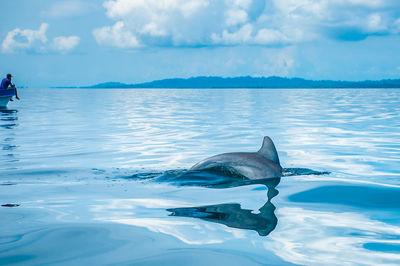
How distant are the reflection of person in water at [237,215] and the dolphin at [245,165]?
1685 mm

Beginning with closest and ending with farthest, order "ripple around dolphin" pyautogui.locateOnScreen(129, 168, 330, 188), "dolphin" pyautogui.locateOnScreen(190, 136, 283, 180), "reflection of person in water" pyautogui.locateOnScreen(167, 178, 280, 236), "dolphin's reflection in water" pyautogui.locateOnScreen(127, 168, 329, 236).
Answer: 1. "reflection of person in water" pyautogui.locateOnScreen(167, 178, 280, 236)
2. "dolphin's reflection in water" pyautogui.locateOnScreen(127, 168, 329, 236)
3. "ripple around dolphin" pyautogui.locateOnScreen(129, 168, 330, 188)
4. "dolphin" pyautogui.locateOnScreen(190, 136, 283, 180)

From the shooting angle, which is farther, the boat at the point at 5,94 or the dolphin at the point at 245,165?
the boat at the point at 5,94

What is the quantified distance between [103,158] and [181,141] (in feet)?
14.9

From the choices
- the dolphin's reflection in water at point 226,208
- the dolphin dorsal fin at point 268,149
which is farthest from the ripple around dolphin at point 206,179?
the dolphin dorsal fin at point 268,149

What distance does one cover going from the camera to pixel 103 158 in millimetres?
12367

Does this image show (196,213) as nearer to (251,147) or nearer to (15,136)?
(251,147)

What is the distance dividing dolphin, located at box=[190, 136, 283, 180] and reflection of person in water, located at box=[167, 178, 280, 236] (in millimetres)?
1685

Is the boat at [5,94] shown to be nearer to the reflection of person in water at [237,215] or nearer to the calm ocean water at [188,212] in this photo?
the calm ocean water at [188,212]

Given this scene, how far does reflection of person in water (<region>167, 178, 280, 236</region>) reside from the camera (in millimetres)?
5195

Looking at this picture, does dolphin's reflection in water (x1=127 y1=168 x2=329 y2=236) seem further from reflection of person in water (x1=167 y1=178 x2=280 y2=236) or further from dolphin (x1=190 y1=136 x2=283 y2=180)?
dolphin (x1=190 y1=136 x2=283 y2=180)

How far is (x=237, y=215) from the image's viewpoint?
5766mm

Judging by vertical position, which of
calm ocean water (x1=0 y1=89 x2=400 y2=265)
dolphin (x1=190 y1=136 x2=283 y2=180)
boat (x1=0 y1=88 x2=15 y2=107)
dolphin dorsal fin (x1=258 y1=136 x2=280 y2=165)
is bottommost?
calm ocean water (x1=0 y1=89 x2=400 y2=265)

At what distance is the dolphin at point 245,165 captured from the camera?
8.36m

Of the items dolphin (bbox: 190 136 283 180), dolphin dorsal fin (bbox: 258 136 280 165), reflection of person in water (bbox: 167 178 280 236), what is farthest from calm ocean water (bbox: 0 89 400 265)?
dolphin dorsal fin (bbox: 258 136 280 165)
